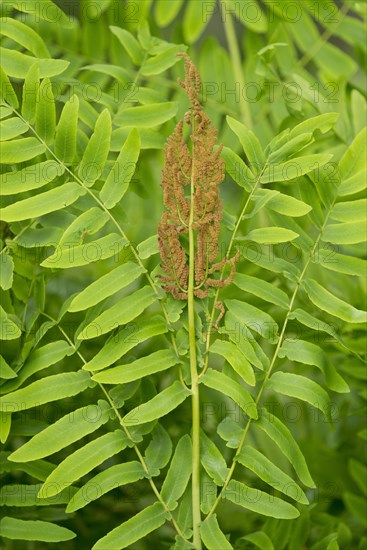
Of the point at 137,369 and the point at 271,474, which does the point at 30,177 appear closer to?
the point at 137,369

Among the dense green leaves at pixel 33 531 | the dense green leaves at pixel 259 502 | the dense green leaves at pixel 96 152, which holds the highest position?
the dense green leaves at pixel 96 152

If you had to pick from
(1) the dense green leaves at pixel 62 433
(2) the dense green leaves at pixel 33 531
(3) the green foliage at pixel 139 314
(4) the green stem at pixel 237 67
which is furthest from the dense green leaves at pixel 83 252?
(4) the green stem at pixel 237 67

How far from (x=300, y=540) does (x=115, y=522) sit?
0.76ft

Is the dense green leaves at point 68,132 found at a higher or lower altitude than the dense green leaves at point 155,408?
higher

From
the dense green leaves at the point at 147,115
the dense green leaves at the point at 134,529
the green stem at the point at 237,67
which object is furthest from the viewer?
the green stem at the point at 237,67

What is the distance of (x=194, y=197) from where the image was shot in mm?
682

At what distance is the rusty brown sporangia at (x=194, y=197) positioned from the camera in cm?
68

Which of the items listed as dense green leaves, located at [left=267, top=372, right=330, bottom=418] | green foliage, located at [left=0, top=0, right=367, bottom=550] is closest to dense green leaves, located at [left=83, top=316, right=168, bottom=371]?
green foliage, located at [left=0, top=0, right=367, bottom=550]

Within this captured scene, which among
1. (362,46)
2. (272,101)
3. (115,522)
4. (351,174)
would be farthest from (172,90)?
(115,522)

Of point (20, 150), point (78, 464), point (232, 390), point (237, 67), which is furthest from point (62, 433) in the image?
point (237, 67)

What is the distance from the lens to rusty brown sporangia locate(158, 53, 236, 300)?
0.68 metres

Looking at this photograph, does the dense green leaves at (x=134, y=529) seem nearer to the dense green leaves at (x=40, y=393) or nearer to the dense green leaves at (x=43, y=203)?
the dense green leaves at (x=40, y=393)

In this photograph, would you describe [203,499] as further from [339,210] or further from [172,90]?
[172,90]

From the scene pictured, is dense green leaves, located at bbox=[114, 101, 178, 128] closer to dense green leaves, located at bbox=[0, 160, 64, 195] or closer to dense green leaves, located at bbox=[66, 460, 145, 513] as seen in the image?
dense green leaves, located at bbox=[0, 160, 64, 195]
